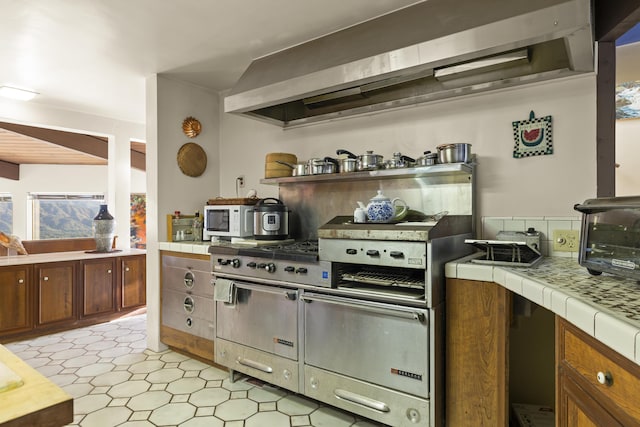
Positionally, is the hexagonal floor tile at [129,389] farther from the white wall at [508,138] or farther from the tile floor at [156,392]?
the white wall at [508,138]

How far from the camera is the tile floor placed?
2145 mm

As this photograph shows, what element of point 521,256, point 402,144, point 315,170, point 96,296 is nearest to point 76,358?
point 96,296

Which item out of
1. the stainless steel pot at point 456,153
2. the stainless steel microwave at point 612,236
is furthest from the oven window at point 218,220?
the stainless steel microwave at point 612,236

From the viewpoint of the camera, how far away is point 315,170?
2752 mm

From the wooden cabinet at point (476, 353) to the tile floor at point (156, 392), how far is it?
57cm

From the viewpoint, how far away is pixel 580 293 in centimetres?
118

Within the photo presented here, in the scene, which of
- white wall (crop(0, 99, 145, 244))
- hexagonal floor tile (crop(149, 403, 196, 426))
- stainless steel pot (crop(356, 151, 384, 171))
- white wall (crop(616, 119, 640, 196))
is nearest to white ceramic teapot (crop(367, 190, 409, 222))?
stainless steel pot (crop(356, 151, 384, 171))

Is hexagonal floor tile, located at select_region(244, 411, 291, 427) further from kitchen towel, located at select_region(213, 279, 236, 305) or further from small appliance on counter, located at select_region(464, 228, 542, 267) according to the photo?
small appliance on counter, located at select_region(464, 228, 542, 267)

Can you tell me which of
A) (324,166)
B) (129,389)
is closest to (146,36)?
(324,166)

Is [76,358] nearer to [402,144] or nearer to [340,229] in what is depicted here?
[340,229]

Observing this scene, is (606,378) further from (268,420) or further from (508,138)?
(268,420)

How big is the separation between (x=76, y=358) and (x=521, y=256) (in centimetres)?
345

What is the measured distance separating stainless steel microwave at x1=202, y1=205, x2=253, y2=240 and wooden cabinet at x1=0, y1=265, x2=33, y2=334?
79.3 inches

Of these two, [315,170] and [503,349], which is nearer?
[503,349]
